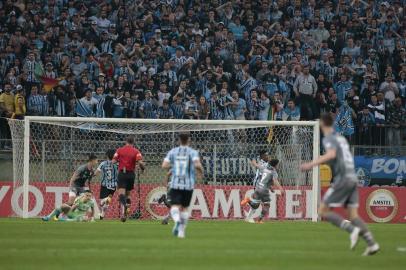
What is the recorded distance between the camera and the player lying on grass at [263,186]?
27375mm

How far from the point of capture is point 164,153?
2942 cm

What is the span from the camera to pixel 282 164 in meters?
29.5

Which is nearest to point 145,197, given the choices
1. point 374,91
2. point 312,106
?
point 312,106

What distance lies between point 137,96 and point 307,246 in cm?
1471

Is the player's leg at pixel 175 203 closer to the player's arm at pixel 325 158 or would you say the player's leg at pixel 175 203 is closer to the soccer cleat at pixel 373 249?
the player's arm at pixel 325 158

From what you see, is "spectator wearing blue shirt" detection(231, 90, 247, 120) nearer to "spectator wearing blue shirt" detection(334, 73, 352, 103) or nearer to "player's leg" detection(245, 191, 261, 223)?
"spectator wearing blue shirt" detection(334, 73, 352, 103)

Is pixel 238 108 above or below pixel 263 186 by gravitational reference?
above

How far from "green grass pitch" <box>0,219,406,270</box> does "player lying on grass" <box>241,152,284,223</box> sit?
18.6 ft

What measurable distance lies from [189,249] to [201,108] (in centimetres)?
1524

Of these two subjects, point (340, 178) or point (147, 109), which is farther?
point (147, 109)

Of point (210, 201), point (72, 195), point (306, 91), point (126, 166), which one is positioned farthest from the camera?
point (306, 91)

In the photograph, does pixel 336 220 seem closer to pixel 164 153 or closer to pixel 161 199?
pixel 161 199

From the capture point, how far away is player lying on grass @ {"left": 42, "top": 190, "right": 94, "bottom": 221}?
26.6 metres

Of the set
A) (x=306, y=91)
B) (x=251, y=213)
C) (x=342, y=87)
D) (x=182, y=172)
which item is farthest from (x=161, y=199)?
(x=182, y=172)
